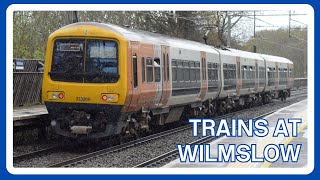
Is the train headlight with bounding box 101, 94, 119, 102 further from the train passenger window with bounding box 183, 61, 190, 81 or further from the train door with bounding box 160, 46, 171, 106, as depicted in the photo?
the train passenger window with bounding box 183, 61, 190, 81

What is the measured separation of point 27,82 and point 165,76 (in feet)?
10.5

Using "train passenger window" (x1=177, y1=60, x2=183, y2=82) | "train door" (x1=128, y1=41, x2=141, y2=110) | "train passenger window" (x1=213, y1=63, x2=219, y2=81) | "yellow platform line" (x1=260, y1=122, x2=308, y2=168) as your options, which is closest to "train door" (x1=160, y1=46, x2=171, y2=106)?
"train passenger window" (x1=177, y1=60, x2=183, y2=82)

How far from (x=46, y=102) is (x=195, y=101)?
17.9 feet

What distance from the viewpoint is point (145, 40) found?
13.6 meters

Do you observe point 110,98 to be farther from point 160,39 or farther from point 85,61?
point 160,39

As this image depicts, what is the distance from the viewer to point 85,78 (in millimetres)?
12125

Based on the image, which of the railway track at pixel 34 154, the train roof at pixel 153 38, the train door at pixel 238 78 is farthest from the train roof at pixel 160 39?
the railway track at pixel 34 154

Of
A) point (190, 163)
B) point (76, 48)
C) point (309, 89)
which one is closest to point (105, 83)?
point (76, 48)

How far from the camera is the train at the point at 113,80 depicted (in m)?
12.2

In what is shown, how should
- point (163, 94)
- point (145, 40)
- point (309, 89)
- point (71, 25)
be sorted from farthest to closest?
point (163, 94)
point (145, 40)
point (71, 25)
point (309, 89)

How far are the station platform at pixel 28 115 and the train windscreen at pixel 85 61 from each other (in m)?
1.09

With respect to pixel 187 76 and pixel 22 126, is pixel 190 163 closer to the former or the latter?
pixel 22 126

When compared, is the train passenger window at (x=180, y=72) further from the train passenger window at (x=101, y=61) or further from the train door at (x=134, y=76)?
the train passenger window at (x=101, y=61)

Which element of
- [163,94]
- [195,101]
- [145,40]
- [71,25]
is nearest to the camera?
[71,25]
